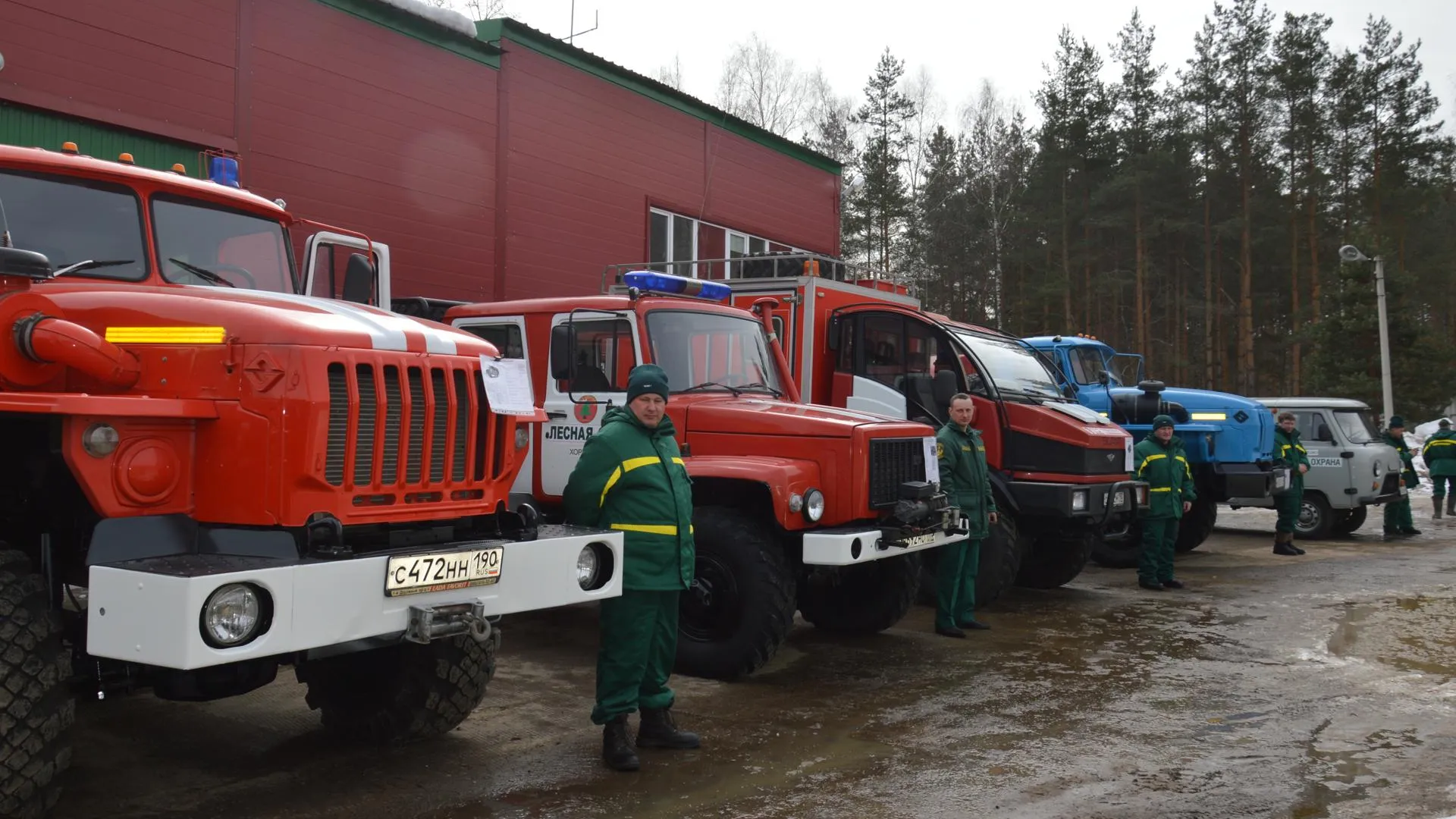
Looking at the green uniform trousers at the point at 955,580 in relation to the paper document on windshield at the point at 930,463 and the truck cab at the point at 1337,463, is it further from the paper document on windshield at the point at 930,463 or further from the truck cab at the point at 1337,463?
the truck cab at the point at 1337,463

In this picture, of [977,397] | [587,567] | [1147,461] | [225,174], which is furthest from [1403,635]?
[225,174]

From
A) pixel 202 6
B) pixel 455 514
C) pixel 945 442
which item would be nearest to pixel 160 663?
pixel 455 514

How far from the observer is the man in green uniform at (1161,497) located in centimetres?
1087

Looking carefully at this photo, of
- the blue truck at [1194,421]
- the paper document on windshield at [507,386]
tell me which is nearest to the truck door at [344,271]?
the paper document on windshield at [507,386]

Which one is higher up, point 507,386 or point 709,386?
point 709,386

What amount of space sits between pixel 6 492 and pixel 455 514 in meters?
1.62

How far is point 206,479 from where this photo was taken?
395 centimetres

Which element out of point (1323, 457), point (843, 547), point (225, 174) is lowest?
point (843, 547)

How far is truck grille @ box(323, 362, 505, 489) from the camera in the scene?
400 centimetres

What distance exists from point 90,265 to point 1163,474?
931cm

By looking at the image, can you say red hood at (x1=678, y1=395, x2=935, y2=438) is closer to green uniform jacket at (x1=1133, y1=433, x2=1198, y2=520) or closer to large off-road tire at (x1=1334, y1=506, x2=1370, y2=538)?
green uniform jacket at (x1=1133, y1=433, x2=1198, y2=520)

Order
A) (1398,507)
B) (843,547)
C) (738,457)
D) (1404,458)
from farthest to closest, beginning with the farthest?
(1404,458)
(1398,507)
(738,457)
(843,547)

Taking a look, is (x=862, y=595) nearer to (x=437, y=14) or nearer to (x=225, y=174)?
(x=225, y=174)

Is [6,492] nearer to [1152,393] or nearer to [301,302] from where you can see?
[301,302]
